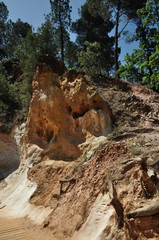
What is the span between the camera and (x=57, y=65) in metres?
9.73

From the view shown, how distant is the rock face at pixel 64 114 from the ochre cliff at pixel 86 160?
0.04 metres

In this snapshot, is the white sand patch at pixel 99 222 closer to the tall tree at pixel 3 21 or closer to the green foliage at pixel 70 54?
the green foliage at pixel 70 54

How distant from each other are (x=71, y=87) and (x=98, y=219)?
5979mm

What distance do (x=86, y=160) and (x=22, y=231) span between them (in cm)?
287

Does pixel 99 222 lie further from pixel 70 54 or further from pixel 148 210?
pixel 70 54

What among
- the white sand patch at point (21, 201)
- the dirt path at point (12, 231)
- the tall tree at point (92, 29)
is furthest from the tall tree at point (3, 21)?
the dirt path at point (12, 231)

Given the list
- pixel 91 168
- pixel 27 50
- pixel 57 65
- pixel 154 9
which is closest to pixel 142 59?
pixel 154 9

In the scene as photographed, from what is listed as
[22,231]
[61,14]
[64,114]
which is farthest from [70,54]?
[22,231]

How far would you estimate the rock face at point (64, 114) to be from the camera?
7539 mm

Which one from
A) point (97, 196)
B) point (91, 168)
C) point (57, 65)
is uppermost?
point (57, 65)

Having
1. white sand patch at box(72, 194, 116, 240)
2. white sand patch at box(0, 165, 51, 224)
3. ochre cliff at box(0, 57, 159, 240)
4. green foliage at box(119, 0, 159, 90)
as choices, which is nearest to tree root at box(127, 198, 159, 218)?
ochre cliff at box(0, 57, 159, 240)

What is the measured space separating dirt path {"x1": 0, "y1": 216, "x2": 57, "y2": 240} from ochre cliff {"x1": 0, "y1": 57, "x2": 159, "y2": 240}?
21 cm

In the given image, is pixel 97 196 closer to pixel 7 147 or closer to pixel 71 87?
pixel 71 87

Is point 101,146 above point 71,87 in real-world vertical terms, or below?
below
